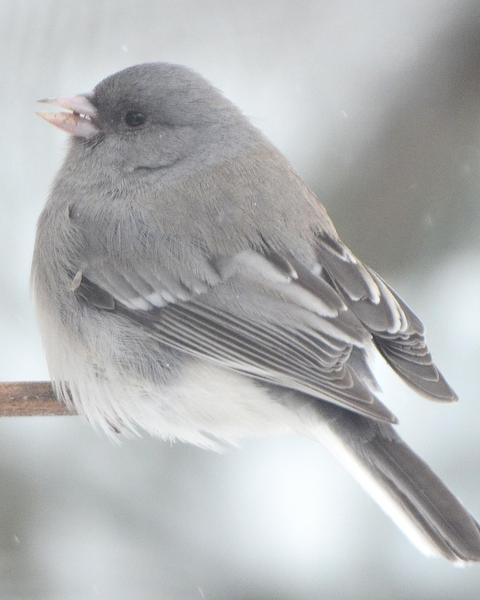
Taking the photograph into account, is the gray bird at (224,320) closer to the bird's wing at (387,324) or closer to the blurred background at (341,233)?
the bird's wing at (387,324)

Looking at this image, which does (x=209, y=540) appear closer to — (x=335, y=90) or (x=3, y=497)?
(x=3, y=497)

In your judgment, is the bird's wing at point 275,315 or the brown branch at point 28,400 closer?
the brown branch at point 28,400

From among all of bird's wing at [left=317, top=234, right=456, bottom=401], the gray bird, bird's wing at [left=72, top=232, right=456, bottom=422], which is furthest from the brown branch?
bird's wing at [left=317, top=234, right=456, bottom=401]

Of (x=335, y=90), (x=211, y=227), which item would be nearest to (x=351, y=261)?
(x=211, y=227)

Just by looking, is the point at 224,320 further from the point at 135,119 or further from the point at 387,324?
the point at 135,119

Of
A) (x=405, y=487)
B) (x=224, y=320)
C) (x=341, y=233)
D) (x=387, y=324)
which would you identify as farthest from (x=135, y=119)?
(x=405, y=487)

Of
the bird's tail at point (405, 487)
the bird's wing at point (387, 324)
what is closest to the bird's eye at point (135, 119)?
the bird's wing at point (387, 324)

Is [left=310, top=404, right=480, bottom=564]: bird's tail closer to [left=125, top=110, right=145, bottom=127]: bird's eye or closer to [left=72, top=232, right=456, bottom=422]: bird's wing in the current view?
[left=72, top=232, right=456, bottom=422]: bird's wing
